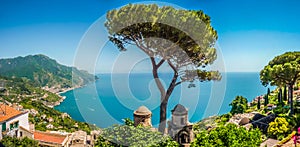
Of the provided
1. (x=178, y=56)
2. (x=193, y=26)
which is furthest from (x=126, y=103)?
(x=193, y=26)

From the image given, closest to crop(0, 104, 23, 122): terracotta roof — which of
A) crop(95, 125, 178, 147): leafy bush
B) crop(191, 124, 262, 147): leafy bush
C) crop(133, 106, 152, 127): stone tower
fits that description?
crop(133, 106, 152, 127): stone tower

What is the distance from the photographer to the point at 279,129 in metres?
10.2

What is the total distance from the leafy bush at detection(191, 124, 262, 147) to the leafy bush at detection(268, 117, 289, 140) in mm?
4196

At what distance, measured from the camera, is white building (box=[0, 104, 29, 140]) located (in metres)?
12.5

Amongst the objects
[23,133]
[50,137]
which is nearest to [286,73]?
[50,137]

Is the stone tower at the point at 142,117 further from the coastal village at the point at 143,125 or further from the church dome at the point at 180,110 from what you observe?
the church dome at the point at 180,110

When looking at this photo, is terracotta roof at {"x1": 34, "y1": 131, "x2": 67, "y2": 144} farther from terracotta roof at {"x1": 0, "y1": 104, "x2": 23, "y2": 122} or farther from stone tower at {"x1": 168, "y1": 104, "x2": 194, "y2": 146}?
stone tower at {"x1": 168, "y1": 104, "x2": 194, "y2": 146}

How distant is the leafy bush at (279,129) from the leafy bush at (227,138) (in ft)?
13.8

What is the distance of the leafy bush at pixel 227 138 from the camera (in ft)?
19.8

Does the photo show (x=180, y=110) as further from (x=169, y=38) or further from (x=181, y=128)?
(x=169, y=38)

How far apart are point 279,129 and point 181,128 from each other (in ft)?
14.5

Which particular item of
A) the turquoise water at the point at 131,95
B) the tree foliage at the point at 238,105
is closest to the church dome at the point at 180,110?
the turquoise water at the point at 131,95

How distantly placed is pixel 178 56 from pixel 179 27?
1302mm

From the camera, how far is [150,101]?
953cm
